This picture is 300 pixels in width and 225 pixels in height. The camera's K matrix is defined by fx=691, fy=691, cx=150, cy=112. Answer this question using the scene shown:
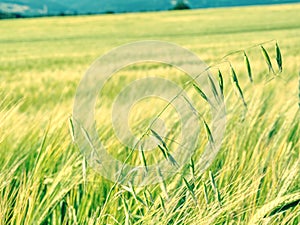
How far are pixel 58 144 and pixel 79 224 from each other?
0.49ft

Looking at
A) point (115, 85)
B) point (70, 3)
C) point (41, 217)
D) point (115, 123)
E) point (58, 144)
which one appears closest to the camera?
point (41, 217)

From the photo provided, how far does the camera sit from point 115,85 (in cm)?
641

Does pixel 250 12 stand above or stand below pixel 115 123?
above

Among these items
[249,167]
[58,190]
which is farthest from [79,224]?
[249,167]

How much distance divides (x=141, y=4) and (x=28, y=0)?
21.6 meters

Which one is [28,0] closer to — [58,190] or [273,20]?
[273,20]

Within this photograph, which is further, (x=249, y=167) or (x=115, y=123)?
(x=115, y=123)

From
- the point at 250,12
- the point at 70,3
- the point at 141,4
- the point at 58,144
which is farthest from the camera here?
the point at 70,3

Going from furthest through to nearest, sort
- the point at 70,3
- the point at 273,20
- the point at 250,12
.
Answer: the point at 70,3
the point at 250,12
the point at 273,20

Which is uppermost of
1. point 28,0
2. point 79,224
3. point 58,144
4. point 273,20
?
point 28,0

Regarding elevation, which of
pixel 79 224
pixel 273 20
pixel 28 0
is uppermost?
pixel 28 0

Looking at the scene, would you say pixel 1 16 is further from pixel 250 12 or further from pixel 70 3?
pixel 70 3

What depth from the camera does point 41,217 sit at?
112 centimetres

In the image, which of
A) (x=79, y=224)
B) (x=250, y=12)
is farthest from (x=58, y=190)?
(x=250, y=12)
